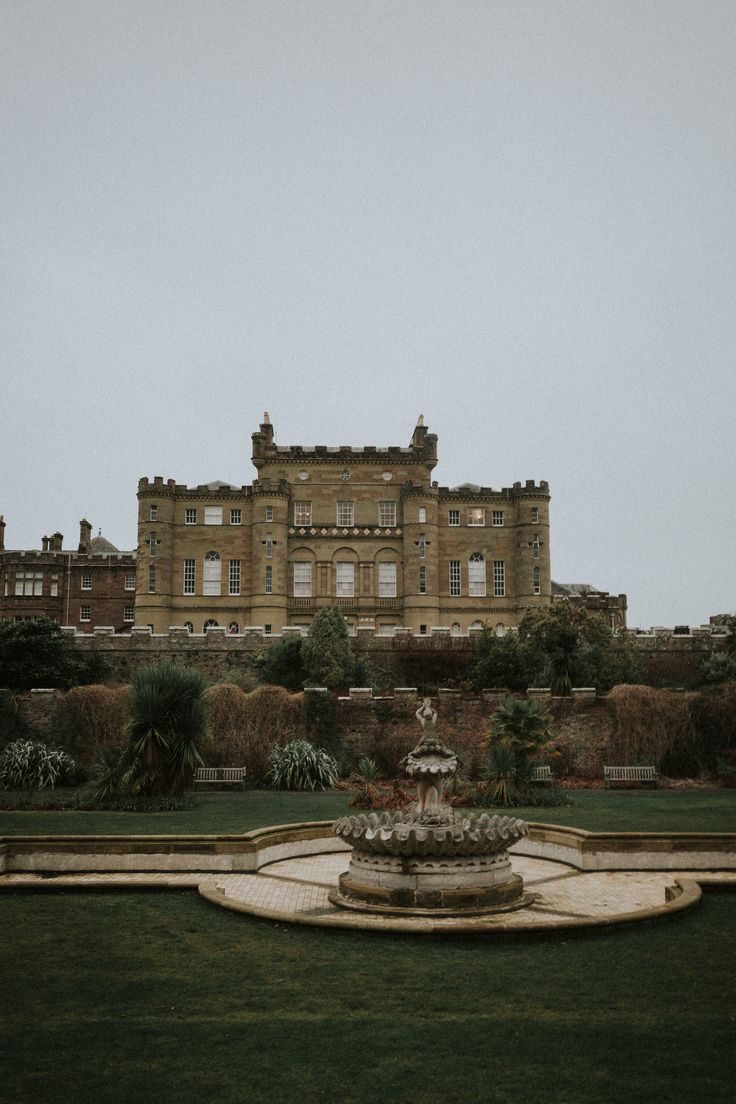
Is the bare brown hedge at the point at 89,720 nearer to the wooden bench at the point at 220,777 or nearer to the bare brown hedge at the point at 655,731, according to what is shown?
the wooden bench at the point at 220,777

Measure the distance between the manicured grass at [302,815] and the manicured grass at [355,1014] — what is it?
22.3ft

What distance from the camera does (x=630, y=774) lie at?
2773 cm

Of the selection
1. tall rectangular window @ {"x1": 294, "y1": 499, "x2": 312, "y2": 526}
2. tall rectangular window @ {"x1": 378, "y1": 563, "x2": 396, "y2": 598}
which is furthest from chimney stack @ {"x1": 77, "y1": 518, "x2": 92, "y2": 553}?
tall rectangular window @ {"x1": 378, "y1": 563, "x2": 396, "y2": 598}

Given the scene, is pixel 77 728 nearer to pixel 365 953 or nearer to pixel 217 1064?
pixel 365 953

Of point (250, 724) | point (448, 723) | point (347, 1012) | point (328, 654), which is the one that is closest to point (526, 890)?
point (347, 1012)

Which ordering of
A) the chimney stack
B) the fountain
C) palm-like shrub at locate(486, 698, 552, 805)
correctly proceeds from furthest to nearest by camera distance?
the chimney stack
palm-like shrub at locate(486, 698, 552, 805)
the fountain

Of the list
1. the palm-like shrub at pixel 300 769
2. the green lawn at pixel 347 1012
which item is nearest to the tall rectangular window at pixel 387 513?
the palm-like shrub at pixel 300 769

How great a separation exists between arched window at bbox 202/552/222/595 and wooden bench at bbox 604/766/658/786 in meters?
31.0

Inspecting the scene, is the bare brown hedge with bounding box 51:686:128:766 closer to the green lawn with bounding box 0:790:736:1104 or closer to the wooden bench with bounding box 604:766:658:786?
the wooden bench with bounding box 604:766:658:786

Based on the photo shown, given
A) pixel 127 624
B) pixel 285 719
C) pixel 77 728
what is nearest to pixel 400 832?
pixel 285 719

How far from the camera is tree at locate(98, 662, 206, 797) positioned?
21719 mm

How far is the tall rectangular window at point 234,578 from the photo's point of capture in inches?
2130

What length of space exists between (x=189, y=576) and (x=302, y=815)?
Result: 35.8 m

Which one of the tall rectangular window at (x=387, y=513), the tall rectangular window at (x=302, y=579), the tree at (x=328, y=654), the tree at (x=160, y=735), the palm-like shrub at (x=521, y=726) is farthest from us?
the tall rectangular window at (x=387, y=513)
